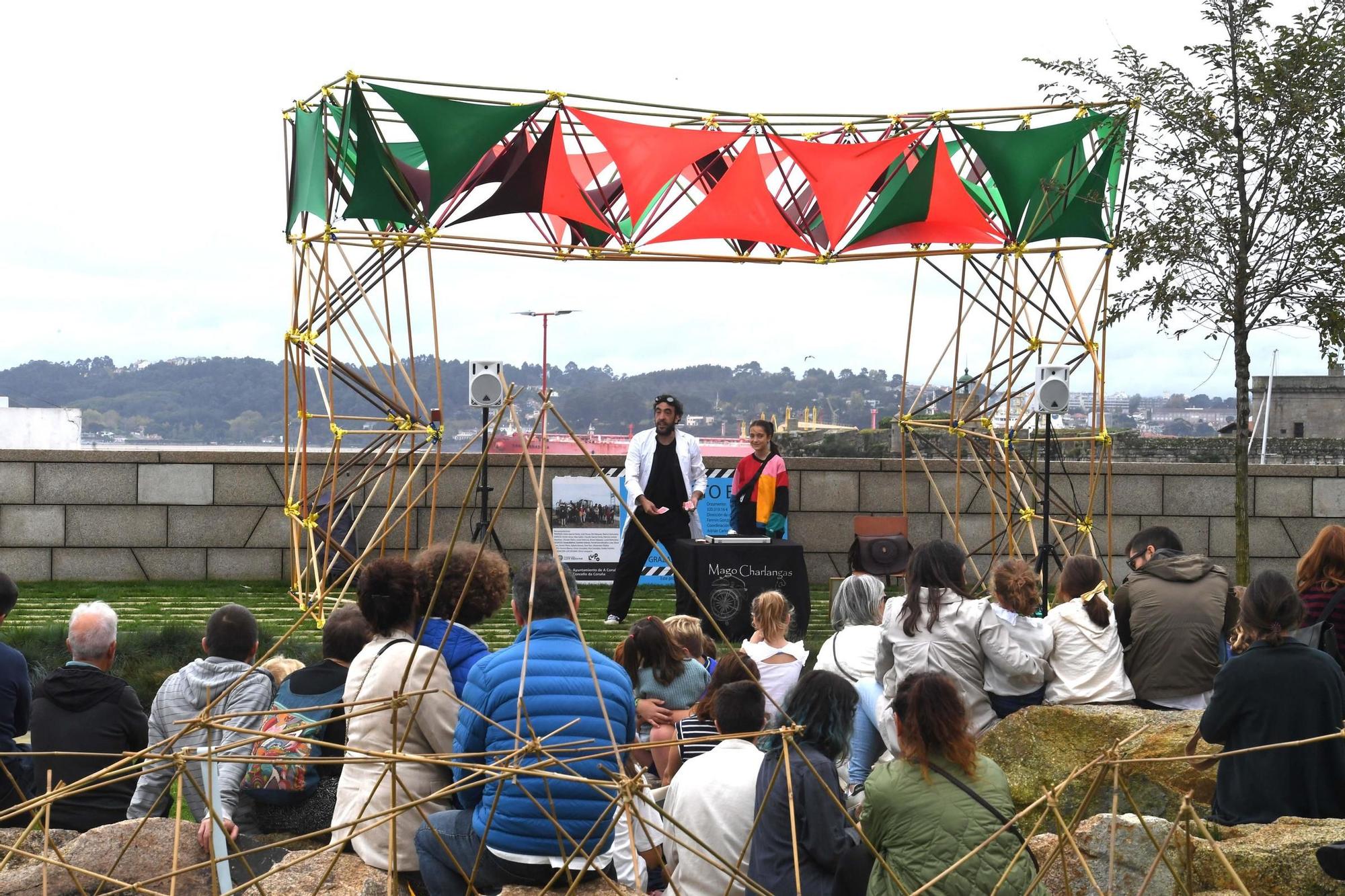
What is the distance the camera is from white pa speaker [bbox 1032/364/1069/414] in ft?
31.5

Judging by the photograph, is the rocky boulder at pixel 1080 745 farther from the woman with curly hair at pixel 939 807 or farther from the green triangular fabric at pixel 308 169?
the green triangular fabric at pixel 308 169

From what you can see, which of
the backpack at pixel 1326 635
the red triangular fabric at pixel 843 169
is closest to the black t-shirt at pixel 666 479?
the red triangular fabric at pixel 843 169

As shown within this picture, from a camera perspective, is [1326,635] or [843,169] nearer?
[1326,635]

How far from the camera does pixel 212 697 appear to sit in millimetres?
4555

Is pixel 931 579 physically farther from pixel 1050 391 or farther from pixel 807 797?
pixel 1050 391

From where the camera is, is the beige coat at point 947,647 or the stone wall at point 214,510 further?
the stone wall at point 214,510

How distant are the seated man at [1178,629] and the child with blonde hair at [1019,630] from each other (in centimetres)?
45

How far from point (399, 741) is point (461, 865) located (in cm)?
40

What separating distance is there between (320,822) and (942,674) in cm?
→ 246

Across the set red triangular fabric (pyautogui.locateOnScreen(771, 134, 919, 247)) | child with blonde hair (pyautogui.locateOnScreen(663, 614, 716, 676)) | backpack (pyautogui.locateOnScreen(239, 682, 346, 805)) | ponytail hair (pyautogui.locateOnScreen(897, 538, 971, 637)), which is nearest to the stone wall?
red triangular fabric (pyautogui.locateOnScreen(771, 134, 919, 247))

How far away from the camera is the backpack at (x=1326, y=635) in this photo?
17.8ft

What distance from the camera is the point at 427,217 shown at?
931 centimetres

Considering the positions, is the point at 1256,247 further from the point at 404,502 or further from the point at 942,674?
the point at 942,674

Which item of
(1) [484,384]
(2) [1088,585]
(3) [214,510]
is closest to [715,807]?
(2) [1088,585]
